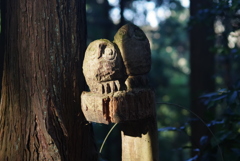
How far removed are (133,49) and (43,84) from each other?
2.16 ft

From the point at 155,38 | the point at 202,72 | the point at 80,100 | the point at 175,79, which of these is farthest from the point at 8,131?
the point at 175,79

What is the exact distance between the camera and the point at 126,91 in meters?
1.86

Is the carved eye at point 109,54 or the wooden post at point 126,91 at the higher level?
the carved eye at point 109,54

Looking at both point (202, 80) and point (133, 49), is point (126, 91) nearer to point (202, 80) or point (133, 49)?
point (133, 49)

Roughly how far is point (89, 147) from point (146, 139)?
1.72 feet

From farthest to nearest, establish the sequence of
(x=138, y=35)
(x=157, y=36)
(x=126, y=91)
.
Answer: (x=157, y=36)
(x=138, y=35)
(x=126, y=91)

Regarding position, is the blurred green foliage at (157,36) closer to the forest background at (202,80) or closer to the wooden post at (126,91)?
the forest background at (202,80)

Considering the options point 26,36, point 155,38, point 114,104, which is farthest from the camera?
point 155,38

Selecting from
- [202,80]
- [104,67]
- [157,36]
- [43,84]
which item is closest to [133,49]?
[104,67]


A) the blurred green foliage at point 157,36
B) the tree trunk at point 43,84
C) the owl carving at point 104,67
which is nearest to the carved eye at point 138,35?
the owl carving at point 104,67

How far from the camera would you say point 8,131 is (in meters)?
2.19

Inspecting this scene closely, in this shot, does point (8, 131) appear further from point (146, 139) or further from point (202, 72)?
point (202, 72)

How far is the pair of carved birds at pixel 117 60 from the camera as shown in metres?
1.89

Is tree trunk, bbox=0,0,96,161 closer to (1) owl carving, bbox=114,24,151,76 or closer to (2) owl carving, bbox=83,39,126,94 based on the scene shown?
(2) owl carving, bbox=83,39,126,94
